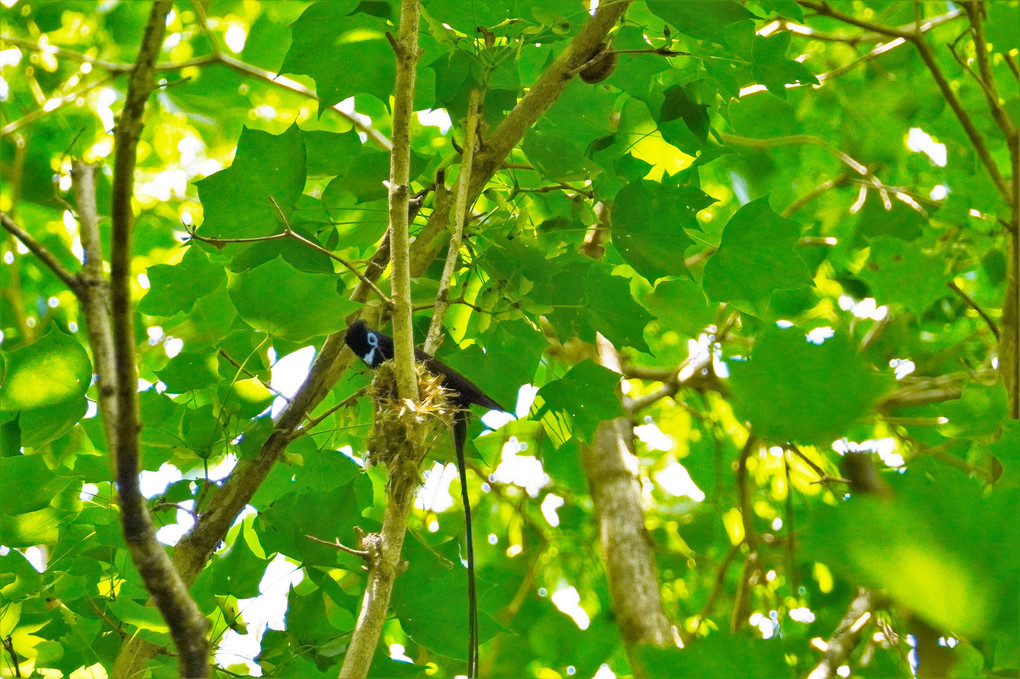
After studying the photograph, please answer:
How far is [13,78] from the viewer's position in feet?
8.35

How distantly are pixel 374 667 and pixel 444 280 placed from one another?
84 cm

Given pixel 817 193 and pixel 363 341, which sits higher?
pixel 817 193

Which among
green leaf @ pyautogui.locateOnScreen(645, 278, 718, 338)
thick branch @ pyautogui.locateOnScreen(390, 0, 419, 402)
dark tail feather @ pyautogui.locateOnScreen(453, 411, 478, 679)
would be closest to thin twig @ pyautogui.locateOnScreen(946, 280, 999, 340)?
green leaf @ pyautogui.locateOnScreen(645, 278, 718, 338)

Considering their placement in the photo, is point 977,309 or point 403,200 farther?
point 977,309

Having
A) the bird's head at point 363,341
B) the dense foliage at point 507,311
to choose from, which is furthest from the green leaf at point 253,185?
the bird's head at point 363,341

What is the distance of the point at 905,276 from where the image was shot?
246 cm

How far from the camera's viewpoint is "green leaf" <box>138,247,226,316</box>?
164 cm

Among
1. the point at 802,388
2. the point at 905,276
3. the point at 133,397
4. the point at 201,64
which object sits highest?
the point at 201,64

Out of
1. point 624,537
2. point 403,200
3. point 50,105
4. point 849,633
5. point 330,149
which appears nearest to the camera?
point 403,200

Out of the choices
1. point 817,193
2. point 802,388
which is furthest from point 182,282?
point 817,193

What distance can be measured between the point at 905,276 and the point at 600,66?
4.74 feet

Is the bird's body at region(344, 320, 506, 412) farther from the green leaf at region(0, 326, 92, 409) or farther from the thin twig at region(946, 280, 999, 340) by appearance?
the thin twig at region(946, 280, 999, 340)

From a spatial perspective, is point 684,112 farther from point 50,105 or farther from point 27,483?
point 50,105

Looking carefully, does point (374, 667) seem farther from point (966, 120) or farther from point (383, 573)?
point (966, 120)
